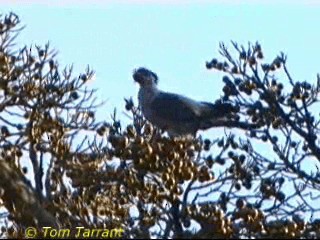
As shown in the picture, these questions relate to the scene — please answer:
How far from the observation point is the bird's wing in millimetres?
15898

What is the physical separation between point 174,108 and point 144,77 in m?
0.60

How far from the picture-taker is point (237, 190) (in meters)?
9.49

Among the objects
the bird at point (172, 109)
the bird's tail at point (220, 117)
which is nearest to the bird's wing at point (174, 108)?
the bird at point (172, 109)

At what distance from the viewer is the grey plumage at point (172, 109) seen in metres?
15.6

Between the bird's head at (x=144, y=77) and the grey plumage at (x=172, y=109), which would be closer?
the grey plumage at (x=172, y=109)

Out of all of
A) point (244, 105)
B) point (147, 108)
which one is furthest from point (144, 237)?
point (147, 108)

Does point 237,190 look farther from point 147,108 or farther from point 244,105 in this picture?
point 147,108

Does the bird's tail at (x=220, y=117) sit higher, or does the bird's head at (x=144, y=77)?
the bird's head at (x=144, y=77)

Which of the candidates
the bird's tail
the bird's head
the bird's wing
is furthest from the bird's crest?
the bird's tail

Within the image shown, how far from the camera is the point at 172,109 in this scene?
16188mm

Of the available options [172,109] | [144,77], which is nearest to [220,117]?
[172,109]

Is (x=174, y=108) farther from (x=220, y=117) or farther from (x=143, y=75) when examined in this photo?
(x=220, y=117)

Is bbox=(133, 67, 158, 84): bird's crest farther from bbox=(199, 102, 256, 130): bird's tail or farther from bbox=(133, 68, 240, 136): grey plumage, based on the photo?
bbox=(199, 102, 256, 130): bird's tail

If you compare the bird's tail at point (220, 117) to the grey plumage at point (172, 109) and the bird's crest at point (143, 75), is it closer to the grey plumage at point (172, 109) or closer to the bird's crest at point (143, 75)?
the grey plumage at point (172, 109)
